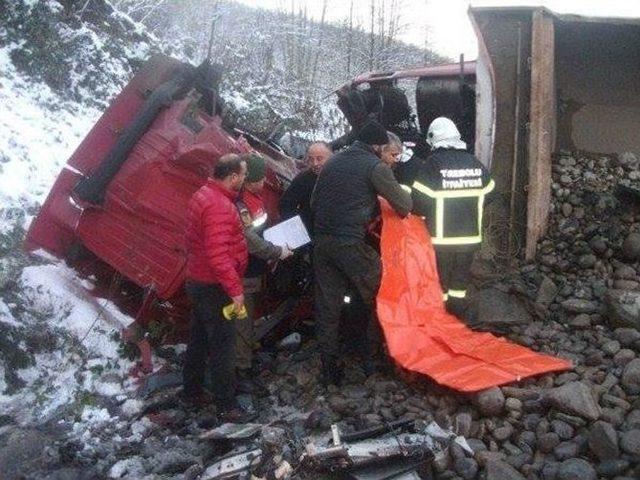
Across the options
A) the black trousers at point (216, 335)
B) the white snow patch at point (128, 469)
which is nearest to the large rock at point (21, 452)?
the white snow patch at point (128, 469)

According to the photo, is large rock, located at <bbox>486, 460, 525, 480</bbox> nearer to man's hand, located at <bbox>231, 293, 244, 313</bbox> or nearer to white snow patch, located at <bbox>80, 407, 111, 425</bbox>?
man's hand, located at <bbox>231, 293, 244, 313</bbox>

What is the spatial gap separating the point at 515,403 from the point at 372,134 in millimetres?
1882

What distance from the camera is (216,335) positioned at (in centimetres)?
385

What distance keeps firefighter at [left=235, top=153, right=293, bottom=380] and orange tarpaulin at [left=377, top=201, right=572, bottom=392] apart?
2.38 feet

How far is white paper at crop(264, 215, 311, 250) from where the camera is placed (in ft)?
14.1

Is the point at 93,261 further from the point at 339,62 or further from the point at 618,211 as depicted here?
the point at 339,62

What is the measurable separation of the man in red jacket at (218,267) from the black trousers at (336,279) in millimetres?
525

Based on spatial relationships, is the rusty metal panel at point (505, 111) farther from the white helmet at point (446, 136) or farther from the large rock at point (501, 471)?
the large rock at point (501, 471)

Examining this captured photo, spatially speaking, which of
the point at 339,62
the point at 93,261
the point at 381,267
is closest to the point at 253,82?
the point at 339,62

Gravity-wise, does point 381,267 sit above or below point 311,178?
below

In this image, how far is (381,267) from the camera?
13.4 feet

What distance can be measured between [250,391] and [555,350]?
2.04 meters

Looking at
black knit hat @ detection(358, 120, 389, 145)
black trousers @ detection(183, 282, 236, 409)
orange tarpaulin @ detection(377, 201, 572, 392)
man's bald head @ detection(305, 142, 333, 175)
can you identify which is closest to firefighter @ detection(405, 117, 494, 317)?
orange tarpaulin @ detection(377, 201, 572, 392)

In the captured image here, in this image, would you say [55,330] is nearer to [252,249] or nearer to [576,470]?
[252,249]
